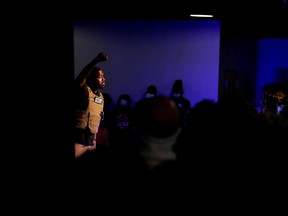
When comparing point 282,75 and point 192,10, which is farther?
point 282,75

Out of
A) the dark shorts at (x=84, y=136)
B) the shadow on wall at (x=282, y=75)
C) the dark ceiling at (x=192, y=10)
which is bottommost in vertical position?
the dark shorts at (x=84, y=136)

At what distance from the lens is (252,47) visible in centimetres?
1014

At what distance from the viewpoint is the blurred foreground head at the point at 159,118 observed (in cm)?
177

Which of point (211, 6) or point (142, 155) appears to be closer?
point (142, 155)

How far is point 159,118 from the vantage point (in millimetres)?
1764

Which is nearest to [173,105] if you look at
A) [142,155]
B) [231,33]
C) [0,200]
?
[142,155]

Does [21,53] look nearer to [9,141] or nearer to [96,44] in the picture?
[9,141]

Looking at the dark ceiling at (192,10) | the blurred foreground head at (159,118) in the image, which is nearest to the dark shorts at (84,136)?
the blurred foreground head at (159,118)

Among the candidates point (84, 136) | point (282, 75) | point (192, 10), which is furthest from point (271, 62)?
point (84, 136)

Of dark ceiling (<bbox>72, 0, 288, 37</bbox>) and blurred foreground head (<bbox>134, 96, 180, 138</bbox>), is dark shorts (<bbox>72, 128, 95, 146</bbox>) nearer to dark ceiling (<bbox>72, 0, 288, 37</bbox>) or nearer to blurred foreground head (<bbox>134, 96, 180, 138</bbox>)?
blurred foreground head (<bbox>134, 96, 180, 138</bbox>)

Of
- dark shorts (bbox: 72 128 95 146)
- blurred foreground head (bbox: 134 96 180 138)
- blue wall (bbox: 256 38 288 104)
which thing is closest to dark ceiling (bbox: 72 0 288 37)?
dark shorts (bbox: 72 128 95 146)

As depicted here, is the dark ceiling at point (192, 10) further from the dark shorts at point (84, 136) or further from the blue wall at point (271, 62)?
the blue wall at point (271, 62)

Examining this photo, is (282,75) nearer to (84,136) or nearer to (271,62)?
(271,62)

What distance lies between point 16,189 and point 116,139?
4.91 metres
